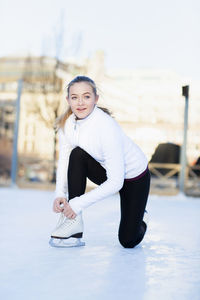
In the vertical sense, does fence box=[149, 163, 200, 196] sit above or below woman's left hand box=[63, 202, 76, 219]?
below

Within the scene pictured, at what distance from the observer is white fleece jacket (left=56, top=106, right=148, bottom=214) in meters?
1.37

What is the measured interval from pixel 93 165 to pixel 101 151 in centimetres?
13

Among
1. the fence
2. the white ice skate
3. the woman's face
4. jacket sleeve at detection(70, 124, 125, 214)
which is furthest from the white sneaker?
the fence

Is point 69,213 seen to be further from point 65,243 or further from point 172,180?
point 172,180

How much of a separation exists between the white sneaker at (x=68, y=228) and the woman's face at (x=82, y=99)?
41 cm

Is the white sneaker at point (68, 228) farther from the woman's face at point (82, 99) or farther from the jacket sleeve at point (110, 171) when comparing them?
the woman's face at point (82, 99)

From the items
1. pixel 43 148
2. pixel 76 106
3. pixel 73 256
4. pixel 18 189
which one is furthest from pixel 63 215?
pixel 43 148

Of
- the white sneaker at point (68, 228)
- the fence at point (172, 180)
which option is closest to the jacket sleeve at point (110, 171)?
the white sneaker at point (68, 228)

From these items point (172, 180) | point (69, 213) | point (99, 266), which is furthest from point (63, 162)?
point (172, 180)

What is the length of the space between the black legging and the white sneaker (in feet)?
0.31

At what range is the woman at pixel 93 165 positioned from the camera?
54.1 inches

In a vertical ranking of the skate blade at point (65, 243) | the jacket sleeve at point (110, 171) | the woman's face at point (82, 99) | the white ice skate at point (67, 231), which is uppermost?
the woman's face at point (82, 99)

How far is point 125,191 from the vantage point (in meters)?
1.56

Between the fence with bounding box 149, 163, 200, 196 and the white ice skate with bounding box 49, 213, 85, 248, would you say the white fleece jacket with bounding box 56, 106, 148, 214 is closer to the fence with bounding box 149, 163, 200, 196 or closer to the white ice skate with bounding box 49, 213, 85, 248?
the white ice skate with bounding box 49, 213, 85, 248
